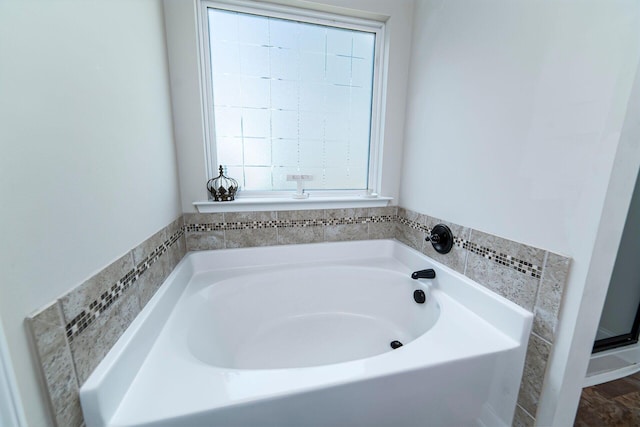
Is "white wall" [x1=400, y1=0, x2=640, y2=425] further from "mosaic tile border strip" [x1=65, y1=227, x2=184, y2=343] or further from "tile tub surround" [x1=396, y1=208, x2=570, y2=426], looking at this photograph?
"mosaic tile border strip" [x1=65, y1=227, x2=184, y2=343]

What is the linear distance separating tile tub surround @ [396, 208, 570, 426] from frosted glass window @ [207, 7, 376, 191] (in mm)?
988

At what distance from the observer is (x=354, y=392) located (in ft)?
2.67

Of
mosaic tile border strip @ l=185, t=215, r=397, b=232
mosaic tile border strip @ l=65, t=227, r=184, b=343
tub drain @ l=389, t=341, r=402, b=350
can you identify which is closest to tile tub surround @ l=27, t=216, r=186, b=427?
mosaic tile border strip @ l=65, t=227, r=184, b=343

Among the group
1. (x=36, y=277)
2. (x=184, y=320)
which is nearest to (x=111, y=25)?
(x=36, y=277)

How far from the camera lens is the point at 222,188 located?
1572 millimetres

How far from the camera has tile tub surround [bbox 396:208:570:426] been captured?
89 cm

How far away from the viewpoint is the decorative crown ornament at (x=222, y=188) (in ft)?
5.16

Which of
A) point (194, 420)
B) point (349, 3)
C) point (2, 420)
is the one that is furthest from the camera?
point (349, 3)

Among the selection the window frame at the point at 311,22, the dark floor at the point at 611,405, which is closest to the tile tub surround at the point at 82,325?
the window frame at the point at 311,22

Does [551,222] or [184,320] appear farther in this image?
[184,320]

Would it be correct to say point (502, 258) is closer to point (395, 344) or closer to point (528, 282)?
point (528, 282)

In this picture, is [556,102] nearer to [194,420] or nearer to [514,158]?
[514,158]

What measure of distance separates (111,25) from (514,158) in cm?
154

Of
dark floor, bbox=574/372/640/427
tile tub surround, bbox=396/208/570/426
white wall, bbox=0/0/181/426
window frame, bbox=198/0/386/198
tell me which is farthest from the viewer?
window frame, bbox=198/0/386/198
